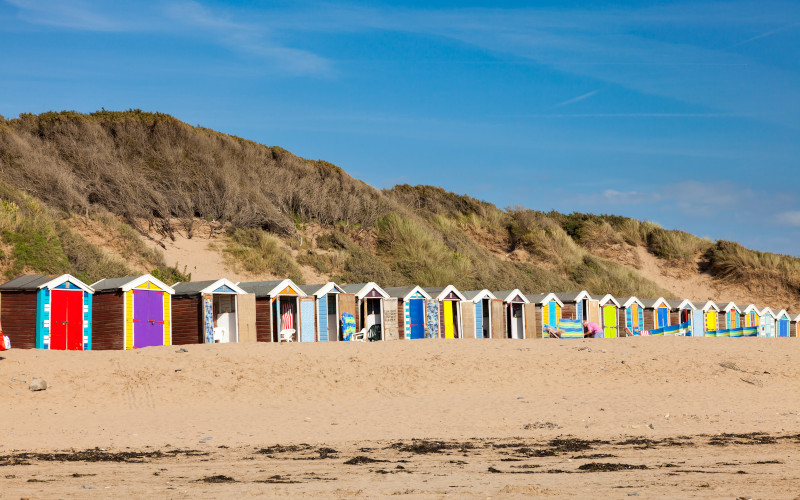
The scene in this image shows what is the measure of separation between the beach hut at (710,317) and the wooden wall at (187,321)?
93.9 feet

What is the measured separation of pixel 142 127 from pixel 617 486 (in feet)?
131

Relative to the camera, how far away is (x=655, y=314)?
39.2 meters

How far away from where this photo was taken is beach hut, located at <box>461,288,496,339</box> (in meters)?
30.8

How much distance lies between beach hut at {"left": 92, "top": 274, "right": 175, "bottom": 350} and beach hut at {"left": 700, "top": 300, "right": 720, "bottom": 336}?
2966 centimetres

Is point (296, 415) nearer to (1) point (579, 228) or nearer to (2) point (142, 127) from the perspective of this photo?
(2) point (142, 127)

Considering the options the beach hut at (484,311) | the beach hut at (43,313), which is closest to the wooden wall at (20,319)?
the beach hut at (43,313)

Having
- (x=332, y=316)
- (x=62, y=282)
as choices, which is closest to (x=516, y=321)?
(x=332, y=316)

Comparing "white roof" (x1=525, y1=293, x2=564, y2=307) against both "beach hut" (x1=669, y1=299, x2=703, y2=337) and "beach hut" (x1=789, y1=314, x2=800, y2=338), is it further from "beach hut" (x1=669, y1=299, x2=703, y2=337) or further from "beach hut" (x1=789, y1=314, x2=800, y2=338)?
"beach hut" (x1=789, y1=314, x2=800, y2=338)

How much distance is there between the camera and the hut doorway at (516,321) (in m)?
32.4

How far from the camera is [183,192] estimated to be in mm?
39250

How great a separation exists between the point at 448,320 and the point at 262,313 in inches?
304

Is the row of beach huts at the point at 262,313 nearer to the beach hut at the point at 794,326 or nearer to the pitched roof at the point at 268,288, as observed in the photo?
the pitched roof at the point at 268,288

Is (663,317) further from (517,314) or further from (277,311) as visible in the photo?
(277,311)

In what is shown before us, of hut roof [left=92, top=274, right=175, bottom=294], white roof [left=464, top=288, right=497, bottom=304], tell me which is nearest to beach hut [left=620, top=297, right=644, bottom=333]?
white roof [left=464, top=288, right=497, bottom=304]
